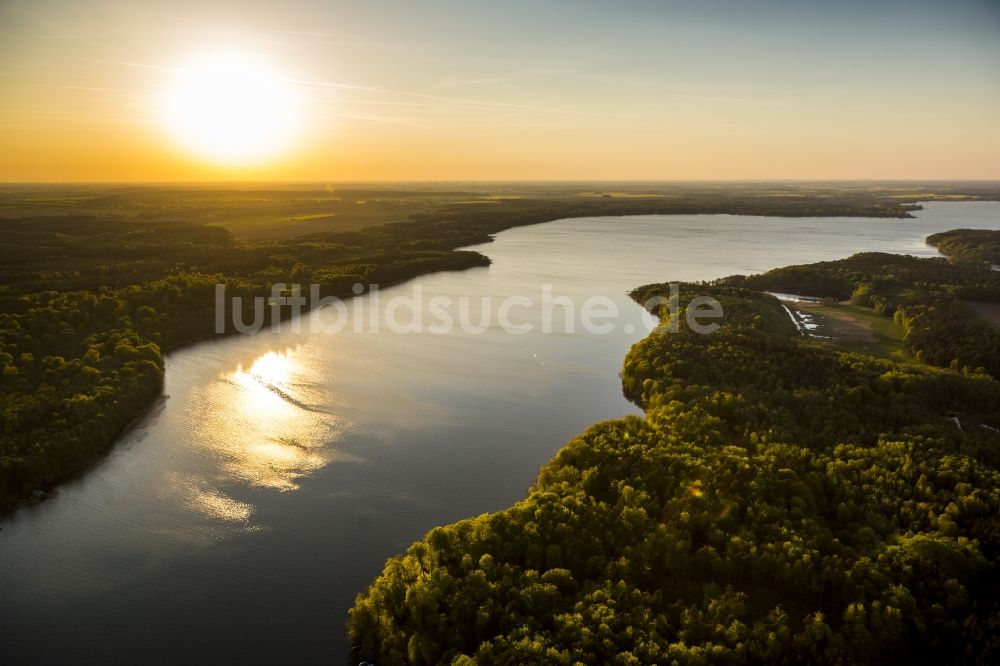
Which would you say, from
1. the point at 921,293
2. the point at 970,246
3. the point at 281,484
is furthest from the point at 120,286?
the point at 970,246

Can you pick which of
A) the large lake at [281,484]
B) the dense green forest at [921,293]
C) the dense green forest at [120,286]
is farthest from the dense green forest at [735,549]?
the dense green forest at [120,286]

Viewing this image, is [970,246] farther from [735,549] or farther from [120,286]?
[120,286]

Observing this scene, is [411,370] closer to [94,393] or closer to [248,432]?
[248,432]

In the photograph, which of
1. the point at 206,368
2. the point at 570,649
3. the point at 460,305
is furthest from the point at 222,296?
the point at 570,649

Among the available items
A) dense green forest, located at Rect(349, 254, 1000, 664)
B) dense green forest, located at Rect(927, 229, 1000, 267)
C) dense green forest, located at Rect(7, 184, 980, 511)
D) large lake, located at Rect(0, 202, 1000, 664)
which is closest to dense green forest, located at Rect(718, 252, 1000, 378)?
dense green forest, located at Rect(349, 254, 1000, 664)

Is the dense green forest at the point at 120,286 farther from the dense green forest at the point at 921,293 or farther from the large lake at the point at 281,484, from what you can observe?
the dense green forest at the point at 921,293
